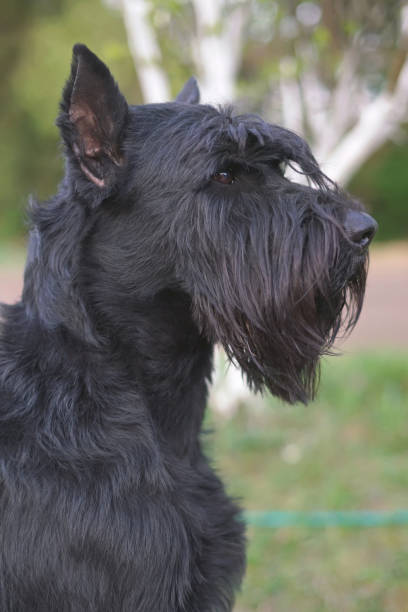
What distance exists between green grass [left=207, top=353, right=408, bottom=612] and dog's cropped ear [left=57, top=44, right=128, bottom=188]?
126cm

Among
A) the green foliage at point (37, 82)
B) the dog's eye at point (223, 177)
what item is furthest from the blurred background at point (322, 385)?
the green foliage at point (37, 82)

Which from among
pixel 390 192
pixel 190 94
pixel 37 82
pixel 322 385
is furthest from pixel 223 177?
pixel 390 192

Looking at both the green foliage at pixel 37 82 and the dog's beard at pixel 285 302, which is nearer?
the dog's beard at pixel 285 302

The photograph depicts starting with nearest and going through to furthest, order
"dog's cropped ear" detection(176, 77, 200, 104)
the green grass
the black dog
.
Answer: the black dog < "dog's cropped ear" detection(176, 77, 200, 104) < the green grass

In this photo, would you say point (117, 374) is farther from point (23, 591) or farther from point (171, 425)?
point (23, 591)

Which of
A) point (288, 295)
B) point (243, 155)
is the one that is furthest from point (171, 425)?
point (243, 155)

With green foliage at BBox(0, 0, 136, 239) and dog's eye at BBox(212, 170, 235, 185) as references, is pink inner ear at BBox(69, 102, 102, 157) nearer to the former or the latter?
dog's eye at BBox(212, 170, 235, 185)

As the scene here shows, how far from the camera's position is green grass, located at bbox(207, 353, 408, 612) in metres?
3.71

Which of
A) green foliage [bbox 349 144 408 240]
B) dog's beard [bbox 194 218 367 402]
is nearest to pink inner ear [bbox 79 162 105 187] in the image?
dog's beard [bbox 194 218 367 402]

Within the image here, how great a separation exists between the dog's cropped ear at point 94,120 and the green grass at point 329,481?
4.12ft

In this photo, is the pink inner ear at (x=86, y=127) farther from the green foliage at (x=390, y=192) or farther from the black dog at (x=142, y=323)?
the green foliage at (x=390, y=192)

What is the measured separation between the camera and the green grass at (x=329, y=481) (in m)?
3.71

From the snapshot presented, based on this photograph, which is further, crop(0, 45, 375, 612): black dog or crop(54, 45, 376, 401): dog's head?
crop(54, 45, 376, 401): dog's head

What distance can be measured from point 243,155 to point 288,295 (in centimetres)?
51
